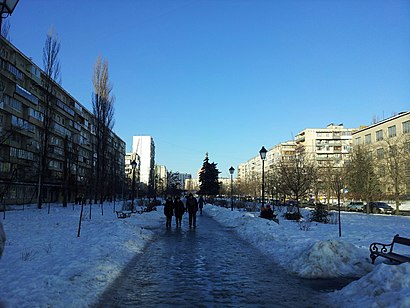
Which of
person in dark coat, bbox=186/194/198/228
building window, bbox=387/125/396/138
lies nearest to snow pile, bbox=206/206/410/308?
person in dark coat, bbox=186/194/198/228

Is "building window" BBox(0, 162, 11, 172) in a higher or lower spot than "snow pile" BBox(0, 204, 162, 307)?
higher

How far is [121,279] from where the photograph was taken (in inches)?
307

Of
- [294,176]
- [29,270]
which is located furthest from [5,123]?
[29,270]

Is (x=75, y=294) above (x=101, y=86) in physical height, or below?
below

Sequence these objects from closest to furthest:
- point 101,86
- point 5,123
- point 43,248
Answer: point 43,248
point 5,123
point 101,86

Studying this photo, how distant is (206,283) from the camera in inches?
295

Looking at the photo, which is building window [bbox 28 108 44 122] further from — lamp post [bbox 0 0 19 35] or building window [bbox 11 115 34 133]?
lamp post [bbox 0 0 19 35]

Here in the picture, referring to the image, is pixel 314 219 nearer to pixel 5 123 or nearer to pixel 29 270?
pixel 29 270

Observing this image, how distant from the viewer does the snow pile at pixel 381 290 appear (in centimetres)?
513

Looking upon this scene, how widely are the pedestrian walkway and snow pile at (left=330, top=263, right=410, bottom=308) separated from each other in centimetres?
45

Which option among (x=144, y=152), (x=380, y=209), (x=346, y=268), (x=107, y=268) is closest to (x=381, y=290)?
(x=346, y=268)

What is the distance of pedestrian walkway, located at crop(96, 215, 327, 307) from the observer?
6195 mm

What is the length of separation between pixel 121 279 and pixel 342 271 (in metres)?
4.98

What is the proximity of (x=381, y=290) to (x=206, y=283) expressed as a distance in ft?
10.9
